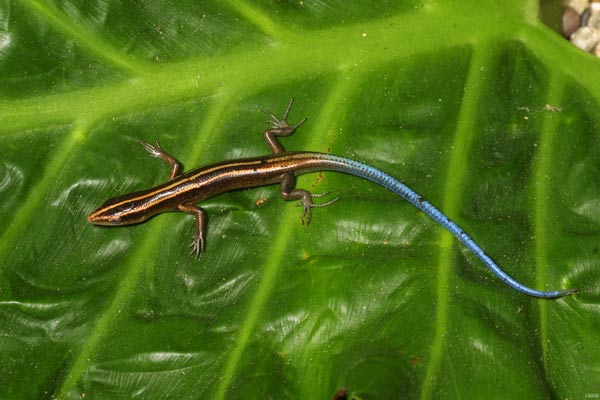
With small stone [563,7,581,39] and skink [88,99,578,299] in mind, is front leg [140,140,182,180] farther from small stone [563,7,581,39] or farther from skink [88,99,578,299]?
small stone [563,7,581,39]

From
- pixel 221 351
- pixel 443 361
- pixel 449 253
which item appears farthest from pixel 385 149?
pixel 221 351

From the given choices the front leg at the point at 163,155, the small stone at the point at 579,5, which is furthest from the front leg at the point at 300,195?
the small stone at the point at 579,5

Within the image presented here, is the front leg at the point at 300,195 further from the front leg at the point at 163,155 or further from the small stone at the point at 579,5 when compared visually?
the small stone at the point at 579,5

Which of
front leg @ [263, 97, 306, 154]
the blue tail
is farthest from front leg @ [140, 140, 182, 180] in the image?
the blue tail

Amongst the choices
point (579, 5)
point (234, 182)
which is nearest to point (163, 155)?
point (234, 182)

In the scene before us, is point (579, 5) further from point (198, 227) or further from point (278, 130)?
point (198, 227)
